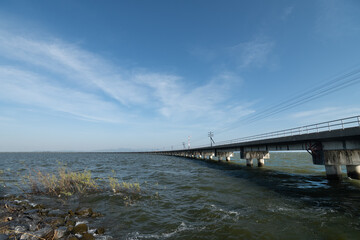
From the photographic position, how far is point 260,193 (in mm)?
15188

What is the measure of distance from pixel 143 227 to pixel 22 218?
19.6 feet

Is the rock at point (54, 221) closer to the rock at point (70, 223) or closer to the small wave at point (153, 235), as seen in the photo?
the rock at point (70, 223)

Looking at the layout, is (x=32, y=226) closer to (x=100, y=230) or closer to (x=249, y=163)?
(x=100, y=230)

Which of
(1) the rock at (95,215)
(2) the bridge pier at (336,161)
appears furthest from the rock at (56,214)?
(2) the bridge pier at (336,161)

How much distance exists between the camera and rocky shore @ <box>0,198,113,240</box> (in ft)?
22.4

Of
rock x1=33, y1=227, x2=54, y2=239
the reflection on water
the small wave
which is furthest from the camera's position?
the reflection on water

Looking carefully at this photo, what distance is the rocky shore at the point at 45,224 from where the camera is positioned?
269 inches

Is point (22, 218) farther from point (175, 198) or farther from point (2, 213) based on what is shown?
point (175, 198)

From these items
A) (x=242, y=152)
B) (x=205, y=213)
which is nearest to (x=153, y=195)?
(x=205, y=213)

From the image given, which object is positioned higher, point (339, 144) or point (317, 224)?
point (339, 144)

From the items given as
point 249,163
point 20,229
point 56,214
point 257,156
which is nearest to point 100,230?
point 20,229

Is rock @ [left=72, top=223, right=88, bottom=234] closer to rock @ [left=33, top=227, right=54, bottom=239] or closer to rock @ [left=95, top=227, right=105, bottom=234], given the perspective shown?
rock @ [left=95, top=227, right=105, bottom=234]

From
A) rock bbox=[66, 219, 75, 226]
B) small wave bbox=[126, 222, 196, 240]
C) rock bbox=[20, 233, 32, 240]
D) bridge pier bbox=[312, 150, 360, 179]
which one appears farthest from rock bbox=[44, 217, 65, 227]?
bridge pier bbox=[312, 150, 360, 179]

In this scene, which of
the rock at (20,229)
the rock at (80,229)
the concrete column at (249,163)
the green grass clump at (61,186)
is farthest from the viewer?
the concrete column at (249,163)
